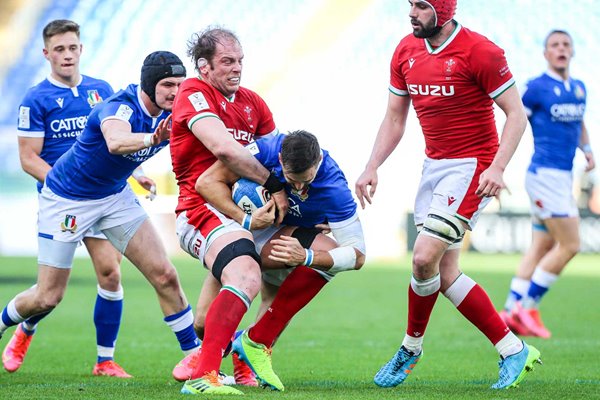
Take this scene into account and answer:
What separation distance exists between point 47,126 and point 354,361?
9.36 ft

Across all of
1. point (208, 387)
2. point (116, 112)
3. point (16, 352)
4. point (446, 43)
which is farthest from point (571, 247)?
point (208, 387)

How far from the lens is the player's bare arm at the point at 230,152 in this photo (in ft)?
18.8

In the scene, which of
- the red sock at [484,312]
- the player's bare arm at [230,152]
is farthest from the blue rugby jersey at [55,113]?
the red sock at [484,312]

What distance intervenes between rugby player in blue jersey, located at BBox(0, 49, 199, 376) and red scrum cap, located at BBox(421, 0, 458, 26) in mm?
1737

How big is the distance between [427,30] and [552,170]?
174 inches

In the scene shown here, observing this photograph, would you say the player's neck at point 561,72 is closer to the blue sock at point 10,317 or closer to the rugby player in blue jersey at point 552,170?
the rugby player in blue jersey at point 552,170

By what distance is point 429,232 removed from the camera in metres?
6.12

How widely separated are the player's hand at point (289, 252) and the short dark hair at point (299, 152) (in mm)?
392

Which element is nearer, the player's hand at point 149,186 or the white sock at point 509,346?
the white sock at point 509,346

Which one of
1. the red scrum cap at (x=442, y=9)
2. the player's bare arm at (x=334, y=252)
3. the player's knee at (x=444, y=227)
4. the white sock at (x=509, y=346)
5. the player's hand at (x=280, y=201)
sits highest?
the red scrum cap at (x=442, y=9)

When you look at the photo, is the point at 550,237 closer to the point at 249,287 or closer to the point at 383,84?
the point at 249,287

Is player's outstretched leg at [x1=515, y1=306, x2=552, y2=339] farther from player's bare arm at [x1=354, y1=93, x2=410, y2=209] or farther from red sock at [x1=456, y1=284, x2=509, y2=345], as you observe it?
player's bare arm at [x1=354, y1=93, x2=410, y2=209]

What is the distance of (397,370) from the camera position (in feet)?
20.6

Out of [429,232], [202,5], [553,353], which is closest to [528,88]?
[553,353]
